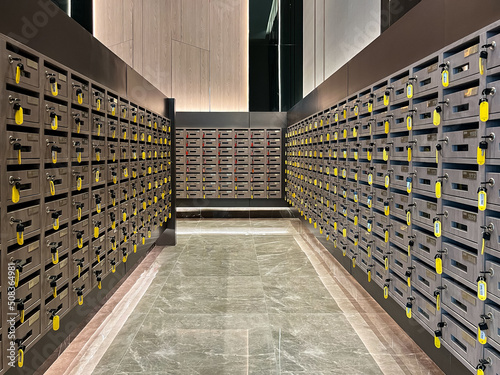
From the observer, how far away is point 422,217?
250 centimetres

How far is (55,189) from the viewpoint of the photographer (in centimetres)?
243

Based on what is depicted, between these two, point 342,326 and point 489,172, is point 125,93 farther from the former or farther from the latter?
point 489,172

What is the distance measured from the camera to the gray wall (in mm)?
4577

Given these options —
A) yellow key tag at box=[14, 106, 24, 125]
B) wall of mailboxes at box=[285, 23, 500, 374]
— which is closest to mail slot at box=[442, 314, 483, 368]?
wall of mailboxes at box=[285, 23, 500, 374]

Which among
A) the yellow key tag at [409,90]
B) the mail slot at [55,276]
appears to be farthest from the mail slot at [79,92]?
the yellow key tag at [409,90]

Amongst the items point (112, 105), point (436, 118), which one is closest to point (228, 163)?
point (112, 105)

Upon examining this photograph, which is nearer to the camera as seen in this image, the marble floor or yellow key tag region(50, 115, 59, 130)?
yellow key tag region(50, 115, 59, 130)

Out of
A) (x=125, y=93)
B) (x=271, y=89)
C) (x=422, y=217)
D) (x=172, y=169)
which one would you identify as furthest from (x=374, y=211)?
(x=271, y=89)

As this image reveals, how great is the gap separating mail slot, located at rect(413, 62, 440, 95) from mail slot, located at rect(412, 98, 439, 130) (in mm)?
73

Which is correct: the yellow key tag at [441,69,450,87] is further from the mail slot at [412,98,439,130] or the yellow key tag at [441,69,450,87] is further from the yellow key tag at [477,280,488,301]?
the yellow key tag at [477,280,488,301]

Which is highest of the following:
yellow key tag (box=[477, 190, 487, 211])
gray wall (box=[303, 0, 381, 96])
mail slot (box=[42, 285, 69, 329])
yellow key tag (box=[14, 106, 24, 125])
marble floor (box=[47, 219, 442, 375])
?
gray wall (box=[303, 0, 381, 96])

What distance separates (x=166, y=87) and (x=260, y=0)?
3.12m

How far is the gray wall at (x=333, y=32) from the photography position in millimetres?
4577

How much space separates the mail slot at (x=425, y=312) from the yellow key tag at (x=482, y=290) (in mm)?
481
